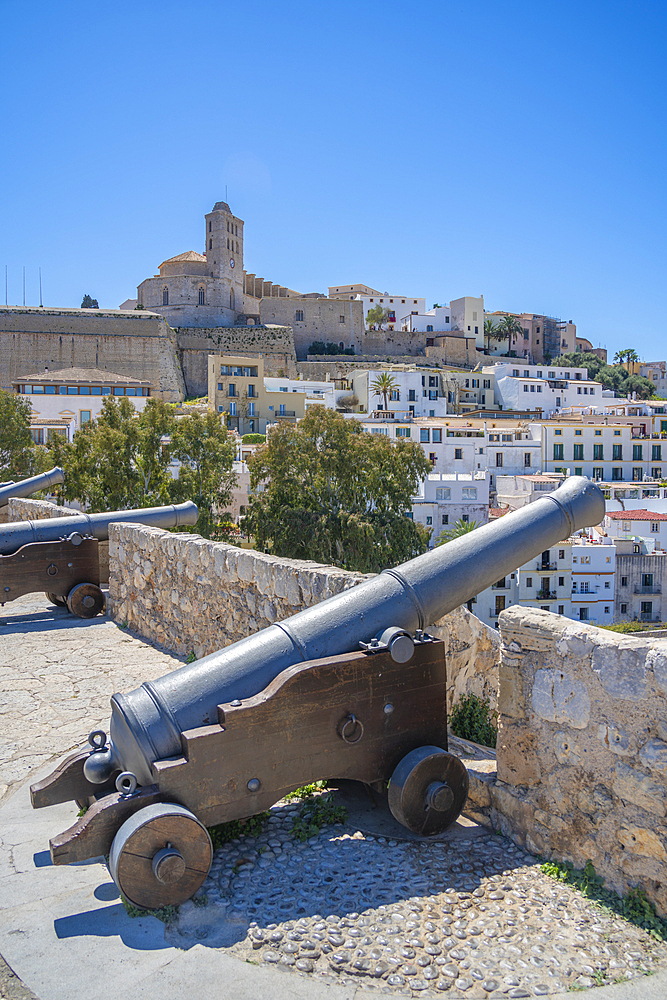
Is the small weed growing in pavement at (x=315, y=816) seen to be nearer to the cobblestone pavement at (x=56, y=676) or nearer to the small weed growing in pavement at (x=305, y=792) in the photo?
the small weed growing in pavement at (x=305, y=792)

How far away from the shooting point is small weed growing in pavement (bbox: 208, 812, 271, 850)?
3.11 meters

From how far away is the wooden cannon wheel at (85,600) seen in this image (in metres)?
7.23

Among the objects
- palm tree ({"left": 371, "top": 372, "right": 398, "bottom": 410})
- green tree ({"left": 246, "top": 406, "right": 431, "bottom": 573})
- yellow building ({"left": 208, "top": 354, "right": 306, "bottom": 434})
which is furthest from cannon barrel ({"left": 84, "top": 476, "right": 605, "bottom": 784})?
palm tree ({"left": 371, "top": 372, "right": 398, "bottom": 410})

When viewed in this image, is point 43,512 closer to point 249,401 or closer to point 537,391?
point 249,401

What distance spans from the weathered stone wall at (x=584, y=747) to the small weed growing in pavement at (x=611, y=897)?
34 mm

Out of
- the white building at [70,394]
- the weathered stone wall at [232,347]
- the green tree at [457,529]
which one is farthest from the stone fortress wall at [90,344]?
the green tree at [457,529]

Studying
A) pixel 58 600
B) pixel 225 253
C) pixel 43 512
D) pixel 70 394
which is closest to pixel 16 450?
pixel 43 512

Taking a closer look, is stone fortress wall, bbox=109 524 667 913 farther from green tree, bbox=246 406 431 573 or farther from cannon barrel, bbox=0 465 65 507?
green tree, bbox=246 406 431 573

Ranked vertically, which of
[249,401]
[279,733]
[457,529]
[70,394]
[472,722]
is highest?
[249,401]

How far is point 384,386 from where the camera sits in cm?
5969

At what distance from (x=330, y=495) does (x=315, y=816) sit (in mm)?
19231

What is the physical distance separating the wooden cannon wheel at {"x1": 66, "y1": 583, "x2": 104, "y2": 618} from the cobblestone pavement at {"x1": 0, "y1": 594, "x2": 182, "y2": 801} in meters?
0.11

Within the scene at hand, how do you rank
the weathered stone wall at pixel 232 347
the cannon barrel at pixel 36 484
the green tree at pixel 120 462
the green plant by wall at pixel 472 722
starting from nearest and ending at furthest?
the green plant by wall at pixel 472 722 < the cannon barrel at pixel 36 484 < the green tree at pixel 120 462 < the weathered stone wall at pixel 232 347

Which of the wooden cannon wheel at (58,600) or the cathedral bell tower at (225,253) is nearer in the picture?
the wooden cannon wheel at (58,600)
